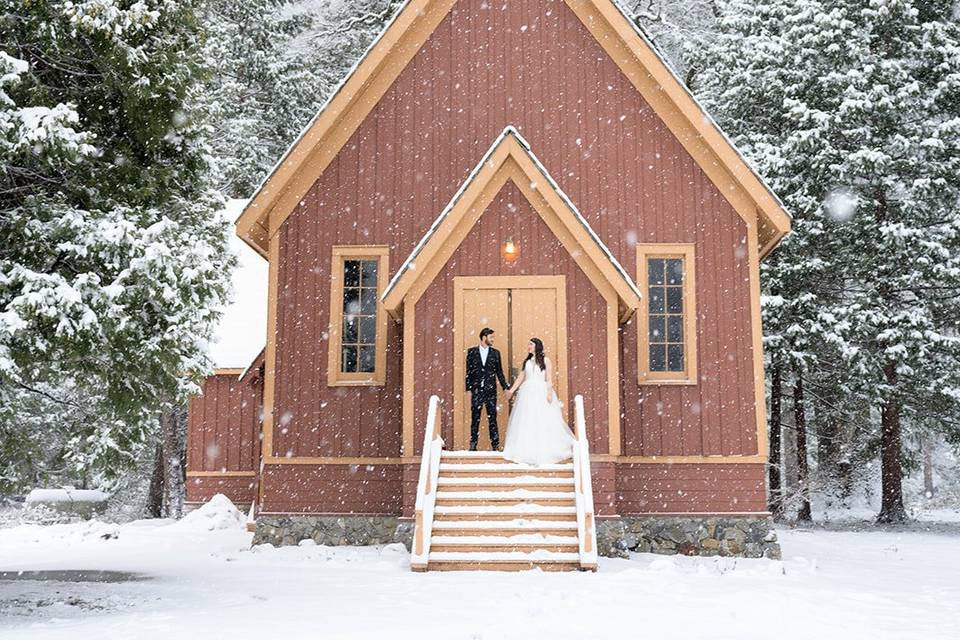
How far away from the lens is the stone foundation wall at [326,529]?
1303 centimetres

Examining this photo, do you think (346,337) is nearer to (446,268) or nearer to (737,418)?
(446,268)

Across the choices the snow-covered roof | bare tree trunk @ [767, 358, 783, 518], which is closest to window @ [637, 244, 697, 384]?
bare tree trunk @ [767, 358, 783, 518]

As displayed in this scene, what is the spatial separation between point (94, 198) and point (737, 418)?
8.80 meters

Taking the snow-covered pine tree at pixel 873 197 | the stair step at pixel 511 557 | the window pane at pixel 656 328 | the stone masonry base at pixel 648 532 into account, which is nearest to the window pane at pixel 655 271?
the window pane at pixel 656 328

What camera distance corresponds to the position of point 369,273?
13.9m

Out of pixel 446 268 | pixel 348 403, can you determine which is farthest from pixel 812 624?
pixel 348 403

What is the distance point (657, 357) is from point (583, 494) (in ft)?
11.7

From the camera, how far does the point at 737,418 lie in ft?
43.0

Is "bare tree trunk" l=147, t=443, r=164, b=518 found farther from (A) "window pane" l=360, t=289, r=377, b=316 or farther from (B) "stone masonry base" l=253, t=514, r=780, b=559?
(A) "window pane" l=360, t=289, r=377, b=316

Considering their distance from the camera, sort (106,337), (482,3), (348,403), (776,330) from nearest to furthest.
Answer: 1. (106,337)
2. (348,403)
3. (482,3)
4. (776,330)

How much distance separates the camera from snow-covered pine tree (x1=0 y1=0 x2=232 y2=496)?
25.3 feet

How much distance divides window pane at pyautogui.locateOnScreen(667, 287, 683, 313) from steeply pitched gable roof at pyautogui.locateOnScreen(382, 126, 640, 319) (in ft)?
4.90

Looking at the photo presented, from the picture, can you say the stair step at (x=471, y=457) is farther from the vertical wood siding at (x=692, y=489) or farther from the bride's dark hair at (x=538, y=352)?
the vertical wood siding at (x=692, y=489)

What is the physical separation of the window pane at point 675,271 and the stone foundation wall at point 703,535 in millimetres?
3401
